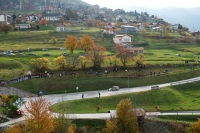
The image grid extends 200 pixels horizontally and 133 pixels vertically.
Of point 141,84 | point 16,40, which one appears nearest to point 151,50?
point 141,84

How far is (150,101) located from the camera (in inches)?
1529

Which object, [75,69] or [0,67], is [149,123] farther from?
[0,67]

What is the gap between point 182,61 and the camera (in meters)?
56.8

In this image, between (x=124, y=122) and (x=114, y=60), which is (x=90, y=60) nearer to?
(x=114, y=60)

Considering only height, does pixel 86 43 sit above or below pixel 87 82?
above

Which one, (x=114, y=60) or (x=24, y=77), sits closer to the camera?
(x=24, y=77)

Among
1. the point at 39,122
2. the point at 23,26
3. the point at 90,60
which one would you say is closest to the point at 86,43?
the point at 90,60

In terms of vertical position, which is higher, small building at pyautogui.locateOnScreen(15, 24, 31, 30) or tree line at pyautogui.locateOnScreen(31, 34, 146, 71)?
small building at pyautogui.locateOnScreen(15, 24, 31, 30)

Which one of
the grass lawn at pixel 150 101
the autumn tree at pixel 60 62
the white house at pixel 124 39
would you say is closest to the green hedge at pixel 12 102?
the grass lawn at pixel 150 101

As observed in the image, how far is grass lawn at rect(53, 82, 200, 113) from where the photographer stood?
3659cm

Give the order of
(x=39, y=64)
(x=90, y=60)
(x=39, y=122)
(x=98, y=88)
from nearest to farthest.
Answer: (x=39, y=122) → (x=98, y=88) → (x=39, y=64) → (x=90, y=60)

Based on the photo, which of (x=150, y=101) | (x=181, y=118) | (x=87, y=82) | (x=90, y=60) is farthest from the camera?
(x=90, y=60)

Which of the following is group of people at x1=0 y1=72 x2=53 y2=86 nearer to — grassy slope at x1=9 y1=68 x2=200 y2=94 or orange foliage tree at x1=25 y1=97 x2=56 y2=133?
grassy slope at x1=9 y1=68 x2=200 y2=94

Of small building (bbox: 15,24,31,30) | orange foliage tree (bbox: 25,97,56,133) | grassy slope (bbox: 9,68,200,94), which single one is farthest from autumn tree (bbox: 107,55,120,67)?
small building (bbox: 15,24,31,30)
